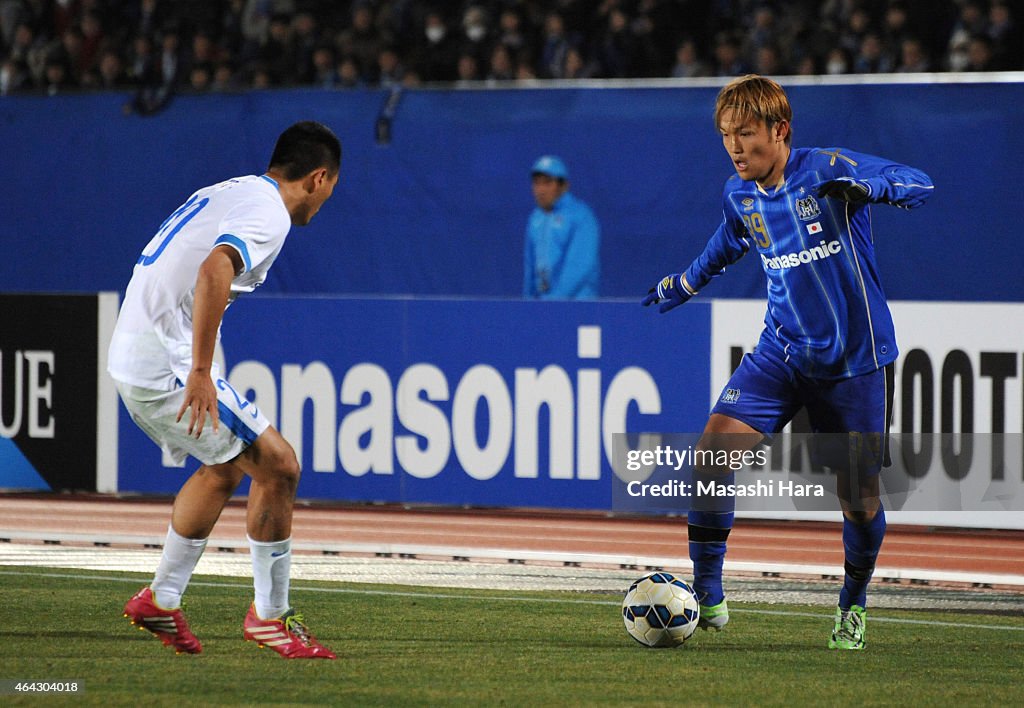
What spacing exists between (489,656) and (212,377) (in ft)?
4.87

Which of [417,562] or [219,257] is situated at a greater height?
[219,257]

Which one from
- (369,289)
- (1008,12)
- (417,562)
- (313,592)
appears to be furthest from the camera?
(369,289)

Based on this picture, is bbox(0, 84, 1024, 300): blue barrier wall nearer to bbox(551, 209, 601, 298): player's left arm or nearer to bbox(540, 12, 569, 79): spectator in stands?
bbox(551, 209, 601, 298): player's left arm

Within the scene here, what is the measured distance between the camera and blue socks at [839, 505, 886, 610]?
249 inches

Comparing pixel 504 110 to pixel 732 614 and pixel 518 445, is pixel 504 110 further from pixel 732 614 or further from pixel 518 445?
pixel 732 614

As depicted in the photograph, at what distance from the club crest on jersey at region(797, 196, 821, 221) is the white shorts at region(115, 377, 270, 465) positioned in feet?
7.00

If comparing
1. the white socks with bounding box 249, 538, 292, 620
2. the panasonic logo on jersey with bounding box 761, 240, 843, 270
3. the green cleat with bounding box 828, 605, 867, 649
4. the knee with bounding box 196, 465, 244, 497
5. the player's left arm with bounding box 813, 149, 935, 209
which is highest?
the player's left arm with bounding box 813, 149, 935, 209

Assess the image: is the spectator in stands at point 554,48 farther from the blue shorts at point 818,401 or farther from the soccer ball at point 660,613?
the soccer ball at point 660,613

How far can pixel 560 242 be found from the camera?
1209 centimetres

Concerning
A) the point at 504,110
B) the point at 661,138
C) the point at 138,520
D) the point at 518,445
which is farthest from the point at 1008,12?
the point at 138,520

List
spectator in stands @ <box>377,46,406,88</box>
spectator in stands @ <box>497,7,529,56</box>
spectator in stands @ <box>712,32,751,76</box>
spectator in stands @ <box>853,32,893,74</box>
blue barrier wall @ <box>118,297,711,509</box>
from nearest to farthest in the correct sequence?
blue barrier wall @ <box>118,297,711,509</box> < spectator in stands @ <box>853,32,893,74</box> < spectator in stands @ <box>712,32,751,76</box> < spectator in stands @ <box>497,7,529,56</box> < spectator in stands @ <box>377,46,406,88</box>

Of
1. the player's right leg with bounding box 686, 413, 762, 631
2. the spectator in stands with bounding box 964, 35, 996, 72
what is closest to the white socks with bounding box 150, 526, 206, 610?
the player's right leg with bounding box 686, 413, 762, 631

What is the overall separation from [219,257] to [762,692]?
228 cm

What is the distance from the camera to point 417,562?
9047 mm
